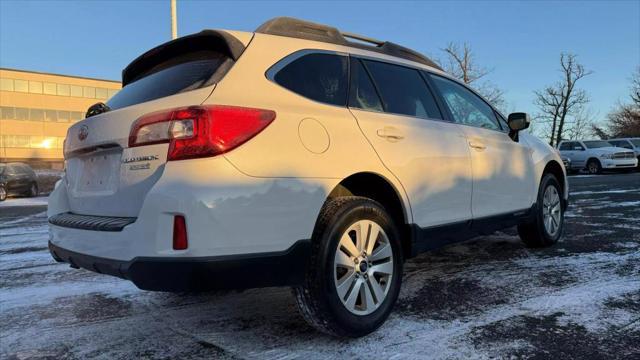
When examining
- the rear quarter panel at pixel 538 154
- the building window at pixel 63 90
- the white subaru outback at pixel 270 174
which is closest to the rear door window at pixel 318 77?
the white subaru outback at pixel 270 174

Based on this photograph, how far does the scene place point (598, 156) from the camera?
24.0 meters

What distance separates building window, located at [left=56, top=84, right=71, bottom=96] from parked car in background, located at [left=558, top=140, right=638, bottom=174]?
5369 centimetres

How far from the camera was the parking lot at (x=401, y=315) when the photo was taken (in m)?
Result: 2.71

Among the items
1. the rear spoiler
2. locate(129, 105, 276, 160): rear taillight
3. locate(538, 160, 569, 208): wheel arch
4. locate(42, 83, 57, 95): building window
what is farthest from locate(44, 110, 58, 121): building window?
locate(129, 105, 276, 160): rear taillight

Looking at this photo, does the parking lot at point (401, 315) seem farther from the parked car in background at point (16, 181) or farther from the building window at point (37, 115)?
the building window at point (37, 115)

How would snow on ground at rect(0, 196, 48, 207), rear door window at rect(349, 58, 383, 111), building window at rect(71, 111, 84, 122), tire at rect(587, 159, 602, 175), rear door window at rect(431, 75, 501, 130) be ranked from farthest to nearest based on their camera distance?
building window at rect(71, 111, 84, 122) → tire at rect(587, 159, 602, 175) → snow on ground at rect(0, 196, 48, 207) → rear door window at rect(431, 75, 501, 130) → rear door window at rect(349, 58, 383, 111)

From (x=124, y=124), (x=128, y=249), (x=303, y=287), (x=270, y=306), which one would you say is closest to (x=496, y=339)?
(x=303, y=287)

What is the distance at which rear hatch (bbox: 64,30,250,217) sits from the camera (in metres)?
2.59

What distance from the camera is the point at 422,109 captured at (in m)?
3.76

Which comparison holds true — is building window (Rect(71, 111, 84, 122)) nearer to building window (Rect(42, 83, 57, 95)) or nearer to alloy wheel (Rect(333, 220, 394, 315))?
building window (Rect(42, 83, 57, 95))

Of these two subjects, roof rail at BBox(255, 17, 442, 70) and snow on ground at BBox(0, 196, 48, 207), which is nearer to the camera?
roof rail at BBox(255, 17, 442, 70)

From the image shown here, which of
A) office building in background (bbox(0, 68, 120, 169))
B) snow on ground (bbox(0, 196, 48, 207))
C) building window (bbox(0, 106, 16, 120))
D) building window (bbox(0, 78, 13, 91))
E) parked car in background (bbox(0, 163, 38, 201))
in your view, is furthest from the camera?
office building in background (bbox(0, 68, 120, 169))

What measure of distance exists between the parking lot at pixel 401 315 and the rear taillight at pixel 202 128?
110cm

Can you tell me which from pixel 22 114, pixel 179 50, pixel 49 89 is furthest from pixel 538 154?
pixel 49 89
